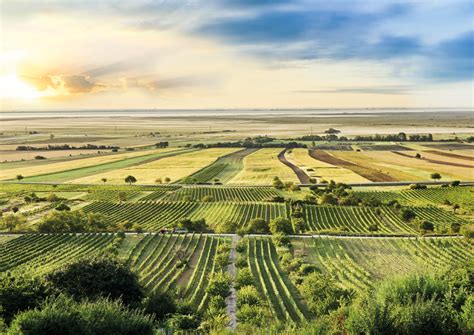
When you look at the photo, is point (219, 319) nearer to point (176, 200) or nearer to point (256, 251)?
point (256, 251)

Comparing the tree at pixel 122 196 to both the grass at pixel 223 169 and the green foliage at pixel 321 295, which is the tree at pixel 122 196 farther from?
the green foliage at pixel 321 295

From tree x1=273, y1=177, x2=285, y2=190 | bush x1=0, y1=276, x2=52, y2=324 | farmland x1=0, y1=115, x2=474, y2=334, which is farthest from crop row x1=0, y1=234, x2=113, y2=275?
tree x1=273, y1=177, x2=285, y2=190

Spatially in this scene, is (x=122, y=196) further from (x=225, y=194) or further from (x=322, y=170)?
(x=322, y=170)

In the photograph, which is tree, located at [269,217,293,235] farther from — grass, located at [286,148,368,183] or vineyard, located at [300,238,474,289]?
grass, located at [286,148,368,183]

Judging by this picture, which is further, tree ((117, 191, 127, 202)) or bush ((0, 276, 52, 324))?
tree ((117, 191, 127, 202))

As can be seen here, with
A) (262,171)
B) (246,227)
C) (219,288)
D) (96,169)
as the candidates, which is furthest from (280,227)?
(96,169)

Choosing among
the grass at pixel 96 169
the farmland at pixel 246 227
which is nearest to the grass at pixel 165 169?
the farmland at pixel 246 227

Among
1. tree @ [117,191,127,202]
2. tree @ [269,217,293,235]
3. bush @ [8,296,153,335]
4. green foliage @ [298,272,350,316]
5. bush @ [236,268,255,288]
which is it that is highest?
bush @ [8,296,153,335]
